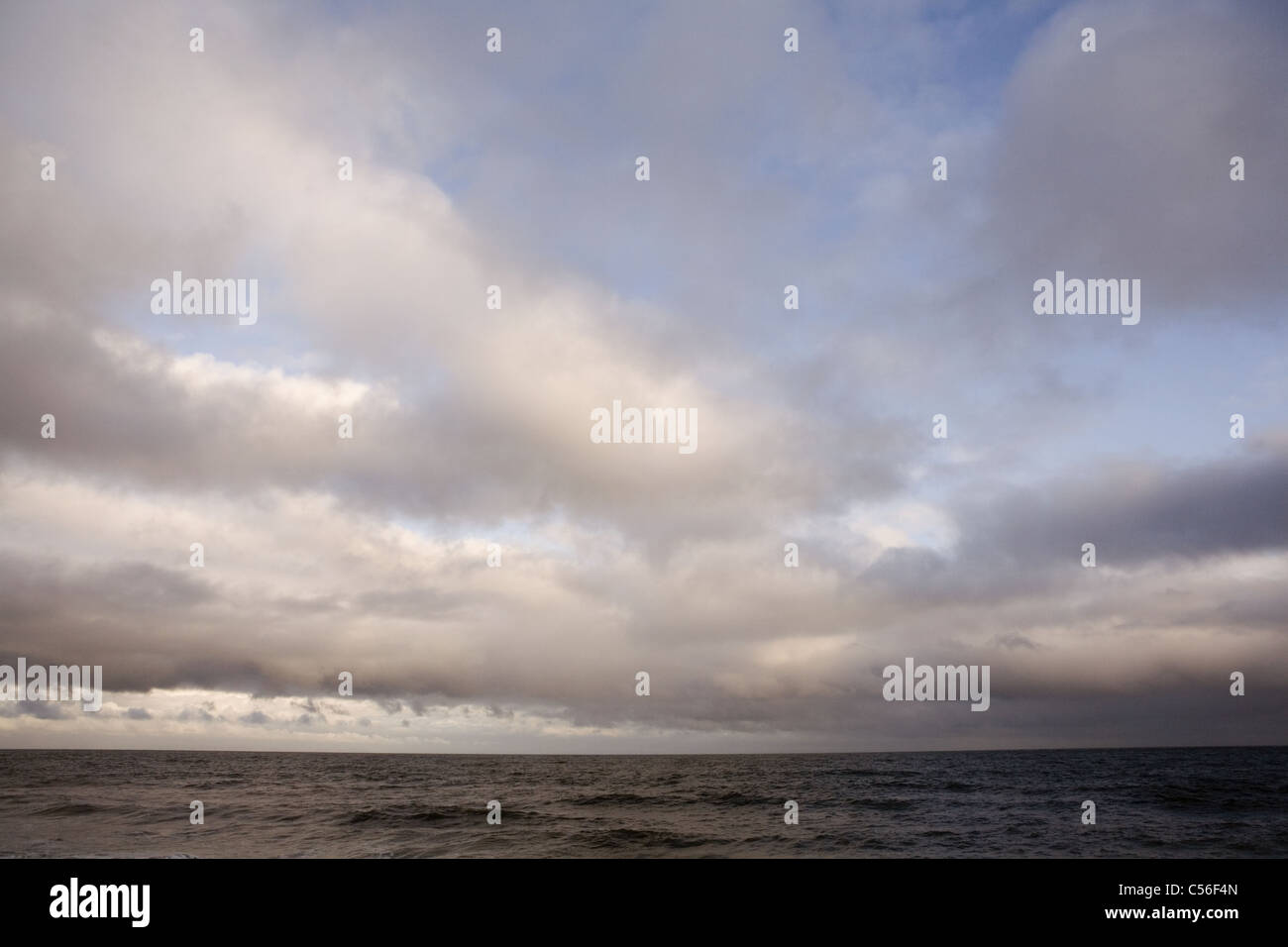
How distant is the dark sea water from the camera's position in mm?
25219

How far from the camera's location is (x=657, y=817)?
33594 mm

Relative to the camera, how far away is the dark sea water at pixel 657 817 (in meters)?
25.2

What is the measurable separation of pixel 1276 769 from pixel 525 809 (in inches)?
2766

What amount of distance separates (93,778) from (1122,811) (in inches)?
A: 2782
